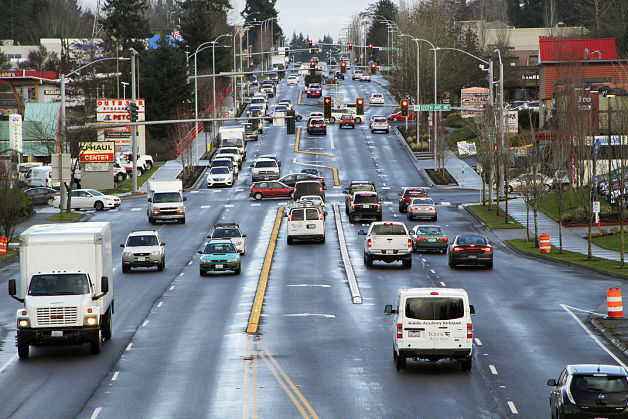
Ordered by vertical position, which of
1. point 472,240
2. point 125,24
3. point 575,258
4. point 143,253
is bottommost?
point 575,258

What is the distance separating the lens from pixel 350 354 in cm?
2648

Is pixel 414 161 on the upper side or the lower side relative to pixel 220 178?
upper

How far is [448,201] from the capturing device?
72.8 metres

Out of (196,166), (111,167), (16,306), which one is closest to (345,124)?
(196,166)

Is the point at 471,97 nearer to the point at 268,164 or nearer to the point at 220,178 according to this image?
the point at 268,164

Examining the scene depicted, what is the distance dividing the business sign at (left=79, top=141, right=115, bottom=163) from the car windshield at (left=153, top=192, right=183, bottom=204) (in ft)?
70.2

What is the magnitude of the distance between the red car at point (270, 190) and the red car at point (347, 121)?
4572 centimetres

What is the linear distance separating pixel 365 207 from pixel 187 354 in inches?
1307

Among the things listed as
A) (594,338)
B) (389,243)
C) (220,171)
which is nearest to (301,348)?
(594,338)

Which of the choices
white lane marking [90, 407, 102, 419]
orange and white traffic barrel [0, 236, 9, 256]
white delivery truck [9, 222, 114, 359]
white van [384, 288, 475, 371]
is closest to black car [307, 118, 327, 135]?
orange and white traffic barrel [0, 236, 9, 256]

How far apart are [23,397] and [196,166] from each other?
73446mm

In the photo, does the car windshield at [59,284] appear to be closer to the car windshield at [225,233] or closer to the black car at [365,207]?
the car windshield at [225,233]

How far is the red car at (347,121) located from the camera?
388ft

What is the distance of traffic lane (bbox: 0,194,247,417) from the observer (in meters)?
21.3
